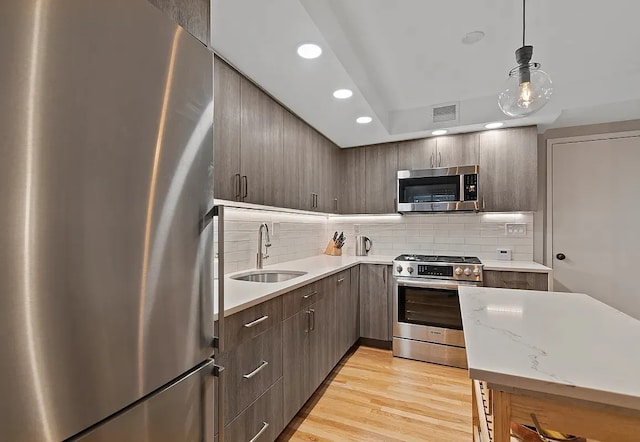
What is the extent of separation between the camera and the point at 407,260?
127 inches

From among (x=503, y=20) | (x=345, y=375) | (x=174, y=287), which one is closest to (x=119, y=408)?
(x=174, y=287)

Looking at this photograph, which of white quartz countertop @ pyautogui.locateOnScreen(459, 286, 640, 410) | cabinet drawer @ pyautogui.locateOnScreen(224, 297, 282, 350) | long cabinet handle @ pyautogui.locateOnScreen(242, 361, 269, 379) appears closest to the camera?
white quartz countertop @ pyautogui.locateOnScreen(459, 286, 640, 410)

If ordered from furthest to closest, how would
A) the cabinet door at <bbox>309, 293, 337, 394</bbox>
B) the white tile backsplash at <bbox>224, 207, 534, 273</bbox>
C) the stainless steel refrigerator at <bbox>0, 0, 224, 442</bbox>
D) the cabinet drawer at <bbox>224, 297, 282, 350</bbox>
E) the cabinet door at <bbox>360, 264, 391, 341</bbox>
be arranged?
the cabinet door at <bbox>360, 264, 391, 341</bbox> < the white tile backsplash at <bbox>224, 207, 534, 273</bbox> < the cabinet door at <bbox>309, 293, 337, 394</bbox> < the cabinet drawer at <bbox>224, 297, 282, 350</bbox> < the stainless steel refrigerator at <bbox>0, 0, 224, 442</bbox>

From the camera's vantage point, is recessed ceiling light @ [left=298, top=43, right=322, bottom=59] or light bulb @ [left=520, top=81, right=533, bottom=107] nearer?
light bulb @ [left=520, top=81, right=533, bottom=107]

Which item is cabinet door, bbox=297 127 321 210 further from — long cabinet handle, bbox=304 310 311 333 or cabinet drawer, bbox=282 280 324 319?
long cabinet handle, bbox=304 310 311 333

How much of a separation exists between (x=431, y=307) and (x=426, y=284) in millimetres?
232

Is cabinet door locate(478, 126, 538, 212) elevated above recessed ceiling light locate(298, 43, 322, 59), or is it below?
below

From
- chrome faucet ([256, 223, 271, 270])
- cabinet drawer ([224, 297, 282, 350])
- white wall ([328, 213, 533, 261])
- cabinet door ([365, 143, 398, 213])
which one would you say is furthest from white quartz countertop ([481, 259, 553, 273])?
cabinet drawer ([224, 297, 282, 350])

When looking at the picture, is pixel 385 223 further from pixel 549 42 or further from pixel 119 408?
pixel 119 408

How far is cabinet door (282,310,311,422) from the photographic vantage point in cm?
187

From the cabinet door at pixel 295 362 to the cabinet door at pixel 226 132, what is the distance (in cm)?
88

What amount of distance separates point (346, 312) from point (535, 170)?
91.7 inches

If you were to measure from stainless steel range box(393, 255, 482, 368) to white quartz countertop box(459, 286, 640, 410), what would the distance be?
4.91 ft

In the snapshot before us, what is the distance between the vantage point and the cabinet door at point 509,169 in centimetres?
311
